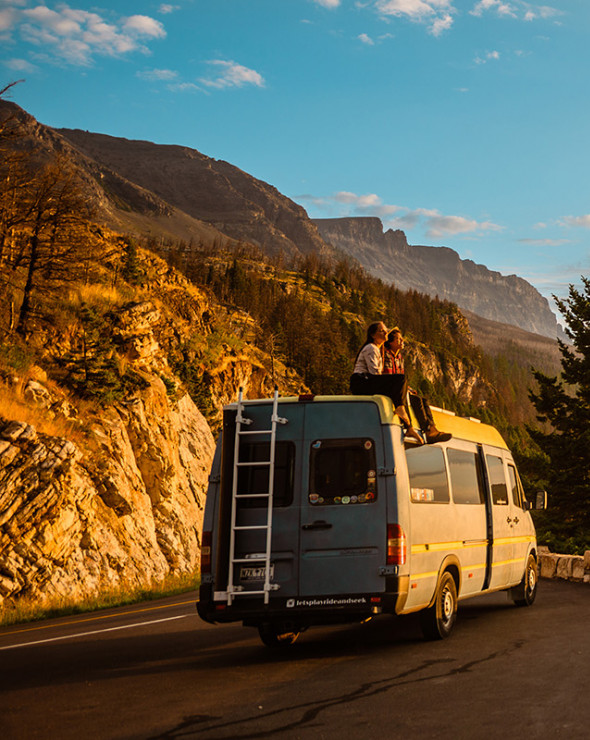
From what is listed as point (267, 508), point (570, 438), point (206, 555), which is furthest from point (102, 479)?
point (570, 438)

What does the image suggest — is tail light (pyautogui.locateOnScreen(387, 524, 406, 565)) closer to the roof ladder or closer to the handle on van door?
the handle on van door

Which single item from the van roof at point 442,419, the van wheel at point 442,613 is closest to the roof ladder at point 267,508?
the van roof at point 442,419

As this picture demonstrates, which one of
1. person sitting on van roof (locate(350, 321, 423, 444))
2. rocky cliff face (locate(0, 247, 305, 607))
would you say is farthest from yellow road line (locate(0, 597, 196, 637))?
person sitting on van roof (locate(350, 321, 423, 444))

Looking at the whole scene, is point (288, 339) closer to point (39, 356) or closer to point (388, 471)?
point (39, 356)

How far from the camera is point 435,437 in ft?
32.2

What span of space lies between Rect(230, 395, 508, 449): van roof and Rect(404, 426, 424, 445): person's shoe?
→ 0.17 meters

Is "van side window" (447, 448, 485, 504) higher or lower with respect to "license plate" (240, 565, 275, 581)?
higher

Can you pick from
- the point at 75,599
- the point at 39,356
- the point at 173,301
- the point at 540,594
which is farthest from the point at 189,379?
→ the point at 540,594

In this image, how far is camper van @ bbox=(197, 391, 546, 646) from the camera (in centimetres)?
845

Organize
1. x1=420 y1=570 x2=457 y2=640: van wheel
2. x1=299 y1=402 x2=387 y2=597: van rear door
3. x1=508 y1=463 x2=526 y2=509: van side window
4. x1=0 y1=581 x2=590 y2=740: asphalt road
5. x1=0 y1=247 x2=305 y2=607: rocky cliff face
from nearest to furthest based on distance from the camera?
1. x1=0 y1=581 x2=590 y2=740: asphalt road
2. x1=299 y1=402 x2=387 y2=597: van rear door
3. x1=420 y1=570 x2=457 y2=640: van wheel
4. x1=508 y1=463 x2=526 y2=509: van side window
5. x1=0 y1=247 x2=305 y2=607: rocky cliff face

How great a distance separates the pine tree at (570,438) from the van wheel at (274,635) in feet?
87.7

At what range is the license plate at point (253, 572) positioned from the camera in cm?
855

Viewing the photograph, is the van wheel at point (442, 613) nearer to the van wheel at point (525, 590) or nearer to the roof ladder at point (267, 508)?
the roof ladder at point (267, 508)

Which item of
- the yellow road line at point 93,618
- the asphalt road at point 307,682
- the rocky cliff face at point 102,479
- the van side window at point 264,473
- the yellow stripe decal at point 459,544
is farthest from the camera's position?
the rocky cliff face at point 102,479
